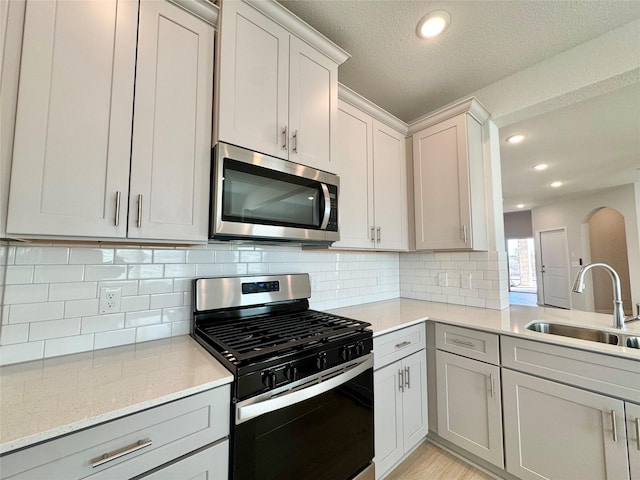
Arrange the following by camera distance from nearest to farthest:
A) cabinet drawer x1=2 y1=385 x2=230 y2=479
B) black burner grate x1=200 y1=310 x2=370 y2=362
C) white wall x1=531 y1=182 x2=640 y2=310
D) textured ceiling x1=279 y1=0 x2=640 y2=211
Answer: cabinet drawer x1=2 y1=385 x2=230 y2=479 → black burner grate x1=200 y1=310 x2=370 y2=362 → textured ceiling x1=279 y1=0 x2=640 y2=211 → white wall x1=531 y1=182 x2=640 y2=310

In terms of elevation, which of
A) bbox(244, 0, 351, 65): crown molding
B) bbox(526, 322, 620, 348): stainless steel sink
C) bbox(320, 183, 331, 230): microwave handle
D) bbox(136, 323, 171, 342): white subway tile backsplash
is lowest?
bbox(526, 322, 620, 348): stainless steel sink

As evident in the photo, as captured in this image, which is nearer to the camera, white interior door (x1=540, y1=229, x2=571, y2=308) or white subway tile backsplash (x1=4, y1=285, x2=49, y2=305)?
white subway tile backsplash (x1=4, y1=285, x2=49, y2=305)

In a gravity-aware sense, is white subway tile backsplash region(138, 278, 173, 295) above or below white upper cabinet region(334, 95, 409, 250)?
below

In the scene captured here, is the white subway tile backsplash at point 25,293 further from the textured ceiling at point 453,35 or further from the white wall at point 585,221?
the white wall at point 585,221

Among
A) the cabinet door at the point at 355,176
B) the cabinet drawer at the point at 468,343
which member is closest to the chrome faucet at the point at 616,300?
the cabinet drawer at the point at 468,343

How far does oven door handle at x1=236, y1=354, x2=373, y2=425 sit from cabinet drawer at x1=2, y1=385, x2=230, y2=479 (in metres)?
0.07

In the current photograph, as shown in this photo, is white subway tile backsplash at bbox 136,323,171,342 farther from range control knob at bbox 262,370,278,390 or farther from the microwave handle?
the microwave handle

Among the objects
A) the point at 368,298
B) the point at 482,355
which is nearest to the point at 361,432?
the point at 482,355

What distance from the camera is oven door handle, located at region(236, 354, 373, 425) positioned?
0.95m

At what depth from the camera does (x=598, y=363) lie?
1.29 meters

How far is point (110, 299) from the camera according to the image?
1.23 m

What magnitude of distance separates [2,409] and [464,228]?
2414 millimetres

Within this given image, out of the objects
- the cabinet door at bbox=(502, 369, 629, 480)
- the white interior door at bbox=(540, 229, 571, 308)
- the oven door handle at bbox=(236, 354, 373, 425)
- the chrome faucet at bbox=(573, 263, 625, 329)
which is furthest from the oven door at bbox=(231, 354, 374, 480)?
the white interior door at bbox=(540, 229, 571, 308)

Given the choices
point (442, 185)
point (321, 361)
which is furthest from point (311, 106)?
point (321, 361)
